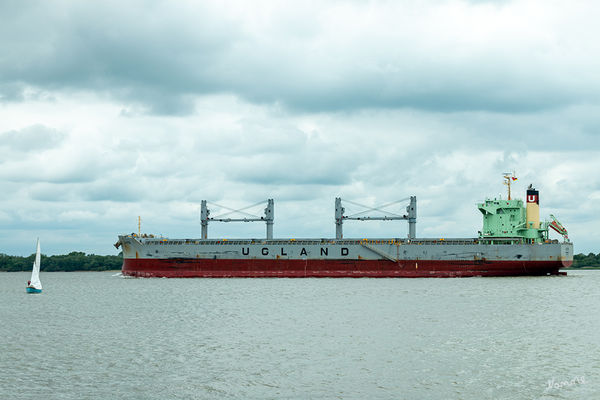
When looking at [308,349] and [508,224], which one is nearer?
[308,349]

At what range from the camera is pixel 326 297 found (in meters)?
43.7

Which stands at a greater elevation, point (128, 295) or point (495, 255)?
point (495, 255)

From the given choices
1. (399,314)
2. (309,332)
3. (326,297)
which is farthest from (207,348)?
(326,297)

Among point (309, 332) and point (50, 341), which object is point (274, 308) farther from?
point (50, 341)

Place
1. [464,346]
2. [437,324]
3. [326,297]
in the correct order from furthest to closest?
1. [326,297]
2. [437,324]
3. [464,346]

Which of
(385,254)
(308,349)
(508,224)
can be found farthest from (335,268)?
(308,349)

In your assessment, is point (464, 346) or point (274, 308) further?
point (274, 308)

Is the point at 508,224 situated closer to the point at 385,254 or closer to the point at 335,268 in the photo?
the point at 385,254

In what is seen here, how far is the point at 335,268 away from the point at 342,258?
1.40m

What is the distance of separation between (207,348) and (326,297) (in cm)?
2039

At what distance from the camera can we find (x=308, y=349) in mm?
23578

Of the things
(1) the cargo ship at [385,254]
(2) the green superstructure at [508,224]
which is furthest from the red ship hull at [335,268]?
(2) the green superstructure at [508,224]

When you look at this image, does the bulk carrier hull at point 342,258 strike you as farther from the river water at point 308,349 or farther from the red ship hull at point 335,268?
the river water at point 308,349

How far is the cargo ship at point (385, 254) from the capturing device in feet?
207
